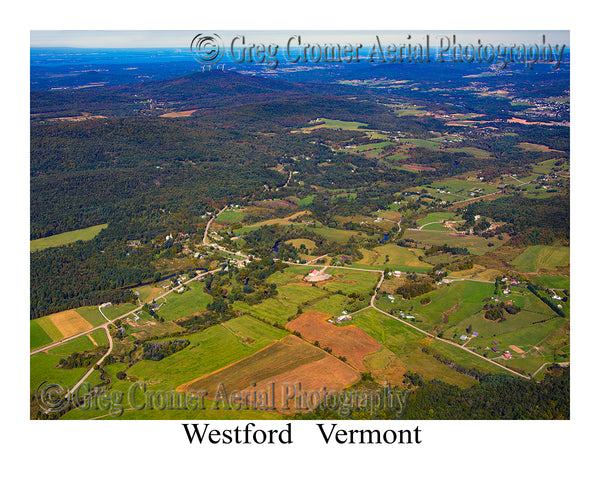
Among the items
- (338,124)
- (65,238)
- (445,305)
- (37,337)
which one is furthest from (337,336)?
(338,124)

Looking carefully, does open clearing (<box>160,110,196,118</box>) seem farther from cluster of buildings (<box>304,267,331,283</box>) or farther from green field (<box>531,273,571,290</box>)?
green field (<box>531,273,571,290</box>)

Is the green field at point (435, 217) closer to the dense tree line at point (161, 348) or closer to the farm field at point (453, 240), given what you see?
the farm field at point (453, 240)

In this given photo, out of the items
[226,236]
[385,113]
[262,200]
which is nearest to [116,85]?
[385,113]

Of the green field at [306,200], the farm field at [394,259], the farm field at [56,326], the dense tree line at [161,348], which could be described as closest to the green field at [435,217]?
the farm field at [394,259]

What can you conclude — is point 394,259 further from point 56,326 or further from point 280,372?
point 56,326

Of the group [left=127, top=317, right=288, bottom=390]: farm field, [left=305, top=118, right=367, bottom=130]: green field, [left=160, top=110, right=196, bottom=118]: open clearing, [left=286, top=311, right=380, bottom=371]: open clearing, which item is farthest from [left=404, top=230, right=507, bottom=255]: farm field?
[left=160, top=110, right=196, bottom=118]: open clearing

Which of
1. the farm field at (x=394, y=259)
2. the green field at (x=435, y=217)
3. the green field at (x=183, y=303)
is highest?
the green field at (x=435, y=217)
